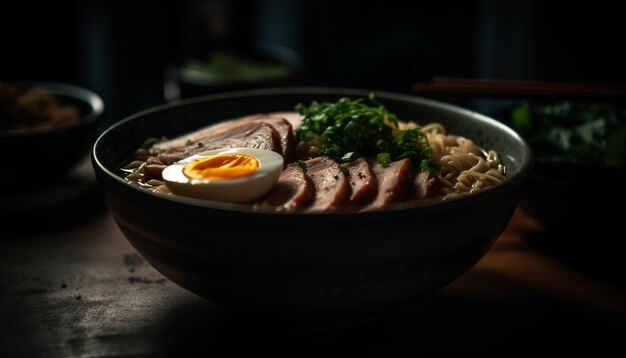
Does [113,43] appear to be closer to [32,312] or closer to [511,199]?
[32,312]

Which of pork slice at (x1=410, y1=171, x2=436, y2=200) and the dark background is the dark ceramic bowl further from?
the dark background

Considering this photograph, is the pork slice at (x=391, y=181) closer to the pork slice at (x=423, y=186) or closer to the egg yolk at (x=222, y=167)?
the pork slice at (x=423, y=186)

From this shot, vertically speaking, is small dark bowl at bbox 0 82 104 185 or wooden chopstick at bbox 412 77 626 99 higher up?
wooden chopstick at bbox 412 77 626 99

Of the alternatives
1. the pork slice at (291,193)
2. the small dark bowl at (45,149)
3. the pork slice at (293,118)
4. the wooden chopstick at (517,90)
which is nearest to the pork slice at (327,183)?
the pork slice at (291,193)

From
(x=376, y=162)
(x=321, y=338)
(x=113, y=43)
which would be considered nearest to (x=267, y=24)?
(x=113, y=43)

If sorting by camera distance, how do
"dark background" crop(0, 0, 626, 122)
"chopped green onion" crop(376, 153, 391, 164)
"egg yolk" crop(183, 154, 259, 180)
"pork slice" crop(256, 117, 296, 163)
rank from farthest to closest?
1. "dark background" crop(0, 0, 626, 122)
2. "pork slice" crop(256, 117, 296, 163)
3. "chopped green onion" crop(376, 153, 391, 164)
4. "egg yolk" crop(183, 154, 259, 180)

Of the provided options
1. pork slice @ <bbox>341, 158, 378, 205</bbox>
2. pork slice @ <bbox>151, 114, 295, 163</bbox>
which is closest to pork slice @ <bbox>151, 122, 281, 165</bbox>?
pork slice @ <bbox>151, 114, 295, 163</bbox>

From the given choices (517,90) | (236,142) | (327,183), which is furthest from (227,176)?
(517,90)

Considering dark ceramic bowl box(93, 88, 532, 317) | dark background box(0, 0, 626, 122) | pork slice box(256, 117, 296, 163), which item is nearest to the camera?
dark ceramic bowl box(93, 88, 532, 317)
